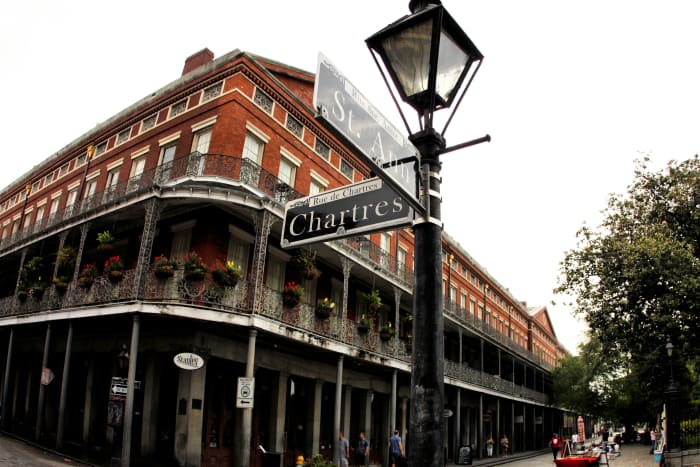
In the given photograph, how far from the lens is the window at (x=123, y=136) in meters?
21.4

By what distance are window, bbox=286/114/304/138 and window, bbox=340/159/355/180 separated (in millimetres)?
3111

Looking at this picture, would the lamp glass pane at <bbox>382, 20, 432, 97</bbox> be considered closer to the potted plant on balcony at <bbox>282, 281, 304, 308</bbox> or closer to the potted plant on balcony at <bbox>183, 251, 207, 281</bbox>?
the potted plant on balcony at <bbox>183, 251, 207, 281</bbox>

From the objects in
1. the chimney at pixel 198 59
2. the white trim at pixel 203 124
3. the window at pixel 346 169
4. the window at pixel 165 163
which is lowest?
the window at pixel 165 163

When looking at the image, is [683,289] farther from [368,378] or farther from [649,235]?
[368,378]

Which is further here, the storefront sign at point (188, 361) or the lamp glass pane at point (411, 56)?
the storefront sign at point (188, 361)

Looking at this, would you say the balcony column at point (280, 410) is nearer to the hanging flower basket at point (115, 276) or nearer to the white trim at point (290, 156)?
the hanging flower basket at point (115, 276)

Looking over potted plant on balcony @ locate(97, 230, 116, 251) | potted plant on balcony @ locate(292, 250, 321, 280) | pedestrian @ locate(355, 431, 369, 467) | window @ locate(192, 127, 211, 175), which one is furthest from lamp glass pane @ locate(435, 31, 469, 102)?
pedestrian @ locate(355, 431, 369, 467)

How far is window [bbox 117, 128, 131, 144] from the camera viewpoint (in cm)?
2139

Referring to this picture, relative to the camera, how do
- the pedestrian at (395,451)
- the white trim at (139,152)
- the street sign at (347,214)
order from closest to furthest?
1. the street sign at (347,214)
2. the pedestrian at (395,451)
3. the white trim at (139,152)

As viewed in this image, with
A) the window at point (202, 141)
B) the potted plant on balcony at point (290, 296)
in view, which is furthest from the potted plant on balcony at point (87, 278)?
the potted plant on balcony at point (290, 296)

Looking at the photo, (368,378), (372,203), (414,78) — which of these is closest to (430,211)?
(372,203)

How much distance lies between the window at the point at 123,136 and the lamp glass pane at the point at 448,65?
66.7ft

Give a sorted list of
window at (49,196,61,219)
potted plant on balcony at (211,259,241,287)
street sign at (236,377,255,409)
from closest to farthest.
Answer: street sign at (236,377,255,409)
potted plant on balcony at (211,259,241,287)
window at (49,196,61,219)

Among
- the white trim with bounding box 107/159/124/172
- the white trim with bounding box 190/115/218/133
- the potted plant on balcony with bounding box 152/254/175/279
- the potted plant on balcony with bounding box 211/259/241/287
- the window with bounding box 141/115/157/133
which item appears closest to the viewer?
the potted plant on balcony with bounding box 152/254/175/279
